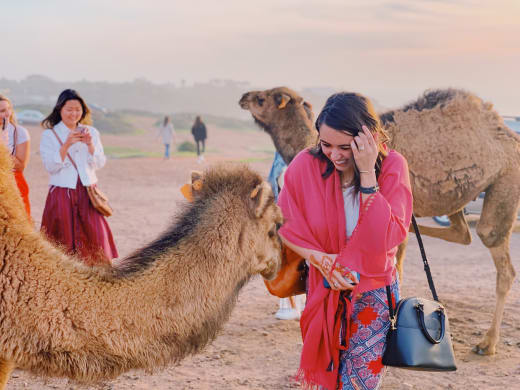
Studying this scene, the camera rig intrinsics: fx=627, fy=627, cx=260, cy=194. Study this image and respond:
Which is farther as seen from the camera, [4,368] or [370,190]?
[4,368]

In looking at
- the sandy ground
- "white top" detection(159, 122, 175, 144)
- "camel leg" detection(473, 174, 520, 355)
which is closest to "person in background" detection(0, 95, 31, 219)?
the sandy ground

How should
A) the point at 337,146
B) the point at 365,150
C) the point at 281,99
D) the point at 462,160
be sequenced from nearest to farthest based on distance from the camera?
the point at 365,150, the point at 337,146, the point at 462,160, the point at 281,99

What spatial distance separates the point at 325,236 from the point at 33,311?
1223 mm

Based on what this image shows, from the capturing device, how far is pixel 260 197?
8.55 ft

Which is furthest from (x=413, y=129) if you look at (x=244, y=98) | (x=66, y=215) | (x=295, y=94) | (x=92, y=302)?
(x=92, y=302)

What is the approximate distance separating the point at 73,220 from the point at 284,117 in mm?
2212

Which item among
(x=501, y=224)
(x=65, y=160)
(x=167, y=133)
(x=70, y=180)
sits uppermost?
(x=65, y=160)

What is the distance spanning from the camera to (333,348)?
8.87 ft

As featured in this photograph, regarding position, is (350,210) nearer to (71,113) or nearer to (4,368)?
(4,368)

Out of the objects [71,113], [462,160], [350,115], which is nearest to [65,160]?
[71,113]

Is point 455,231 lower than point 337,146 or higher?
lower

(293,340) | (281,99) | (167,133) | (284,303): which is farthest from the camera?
(167,133)

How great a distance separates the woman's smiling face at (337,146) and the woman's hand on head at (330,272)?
0.38m

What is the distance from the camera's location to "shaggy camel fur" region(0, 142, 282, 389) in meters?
2.38
